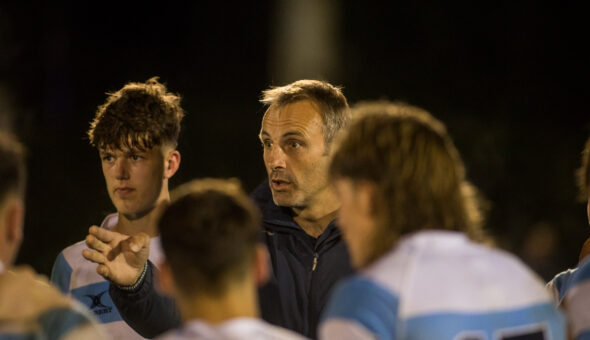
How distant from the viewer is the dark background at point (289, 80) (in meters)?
9.24

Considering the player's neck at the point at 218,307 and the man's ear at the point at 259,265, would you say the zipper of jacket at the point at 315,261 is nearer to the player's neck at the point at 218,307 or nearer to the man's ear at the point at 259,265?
the man's ear at the point at 259,265

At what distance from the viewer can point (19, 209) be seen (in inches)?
104

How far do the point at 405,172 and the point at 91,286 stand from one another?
2401mm

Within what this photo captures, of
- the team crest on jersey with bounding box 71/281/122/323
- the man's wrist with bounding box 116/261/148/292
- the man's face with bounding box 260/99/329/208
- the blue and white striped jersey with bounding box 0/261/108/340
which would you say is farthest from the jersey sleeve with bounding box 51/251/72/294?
the blue and white striped jersey with bounding box 0/261/108/340

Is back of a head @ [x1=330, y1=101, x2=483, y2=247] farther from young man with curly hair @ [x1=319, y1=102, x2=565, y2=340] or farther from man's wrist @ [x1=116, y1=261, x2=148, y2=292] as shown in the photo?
man's wrist @ [x1=116, y1=261, x2=148, y2=292]

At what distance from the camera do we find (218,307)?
2402 mm

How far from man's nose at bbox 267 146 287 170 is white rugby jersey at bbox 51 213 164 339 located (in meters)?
0.72

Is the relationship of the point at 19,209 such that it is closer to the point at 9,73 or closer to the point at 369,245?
the point at 369,245

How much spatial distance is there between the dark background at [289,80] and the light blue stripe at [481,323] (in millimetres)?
6341

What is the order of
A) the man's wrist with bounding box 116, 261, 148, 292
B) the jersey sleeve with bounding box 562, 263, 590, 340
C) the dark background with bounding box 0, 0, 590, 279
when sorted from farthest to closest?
1. the dark background with bounding box 0, 0, 590, 279
2. the man's wrist with bounding box 116, 261, 148, 292
3. the jersey sleeve with bounding box 562, 263, 590, 340

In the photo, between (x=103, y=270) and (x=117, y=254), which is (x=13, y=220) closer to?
(x=103, y=270)

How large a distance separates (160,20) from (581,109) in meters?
8.81

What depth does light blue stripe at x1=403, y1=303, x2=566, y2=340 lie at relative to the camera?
234cm

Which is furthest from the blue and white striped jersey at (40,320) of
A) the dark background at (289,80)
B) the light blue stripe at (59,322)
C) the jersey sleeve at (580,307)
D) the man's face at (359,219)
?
the dark background at (289,80)
